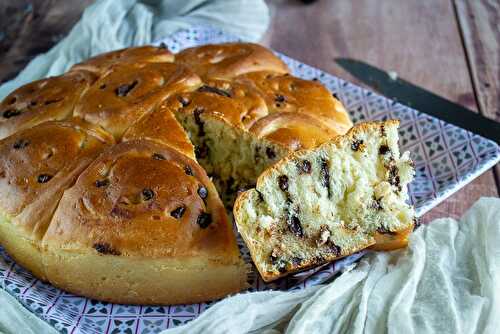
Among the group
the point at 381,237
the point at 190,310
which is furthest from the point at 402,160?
the point at 190,310

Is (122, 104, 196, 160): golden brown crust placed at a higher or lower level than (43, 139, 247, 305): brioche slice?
higher

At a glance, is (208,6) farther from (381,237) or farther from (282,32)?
(381,237)

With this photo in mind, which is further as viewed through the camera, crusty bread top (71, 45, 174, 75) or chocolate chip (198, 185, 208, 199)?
crusty bread top (71, 45, 174, 75)

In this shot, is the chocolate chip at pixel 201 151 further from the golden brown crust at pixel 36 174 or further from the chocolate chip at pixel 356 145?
the chocolate chip at pixel 356 145

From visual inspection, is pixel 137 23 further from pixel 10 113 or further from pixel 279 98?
pixel 279 98

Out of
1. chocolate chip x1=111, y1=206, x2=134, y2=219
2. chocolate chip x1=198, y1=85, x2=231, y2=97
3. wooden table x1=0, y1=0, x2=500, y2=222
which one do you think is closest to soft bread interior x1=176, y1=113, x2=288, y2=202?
chocolate chip x1=198, y1=85, x2=231, y2=97

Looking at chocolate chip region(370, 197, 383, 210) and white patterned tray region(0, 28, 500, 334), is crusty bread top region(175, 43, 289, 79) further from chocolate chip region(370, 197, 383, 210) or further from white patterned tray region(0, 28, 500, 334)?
chocolate chip region(370, 197, 383, 210)
